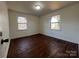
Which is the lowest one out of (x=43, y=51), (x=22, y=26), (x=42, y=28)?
(x=43, y=51)

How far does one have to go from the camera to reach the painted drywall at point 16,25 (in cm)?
466

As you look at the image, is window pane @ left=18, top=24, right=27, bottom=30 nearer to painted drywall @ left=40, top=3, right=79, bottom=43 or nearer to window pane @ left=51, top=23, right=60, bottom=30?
window pane @ left=51, top=23, right=60, bottom=30

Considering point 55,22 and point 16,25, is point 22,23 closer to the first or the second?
point 16,25

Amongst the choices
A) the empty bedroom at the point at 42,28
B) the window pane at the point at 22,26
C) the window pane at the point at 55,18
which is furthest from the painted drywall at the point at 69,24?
the window pane at the point at 22,26

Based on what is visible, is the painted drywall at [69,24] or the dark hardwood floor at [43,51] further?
the painted drywall at [69,24]

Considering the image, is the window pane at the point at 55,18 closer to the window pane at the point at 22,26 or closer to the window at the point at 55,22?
the window at the point at 55,22

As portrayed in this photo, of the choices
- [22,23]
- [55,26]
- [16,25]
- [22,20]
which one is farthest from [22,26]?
[55,26]

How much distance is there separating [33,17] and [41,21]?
0.74 m

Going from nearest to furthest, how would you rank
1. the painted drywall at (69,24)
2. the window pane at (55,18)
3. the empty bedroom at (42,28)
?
the empty bedroom at (42,28), the painted drywall at (69,24), the window pane at (55,18)

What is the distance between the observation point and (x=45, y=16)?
19.0 ft

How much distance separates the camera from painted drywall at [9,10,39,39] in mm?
4660

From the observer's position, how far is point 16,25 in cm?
498

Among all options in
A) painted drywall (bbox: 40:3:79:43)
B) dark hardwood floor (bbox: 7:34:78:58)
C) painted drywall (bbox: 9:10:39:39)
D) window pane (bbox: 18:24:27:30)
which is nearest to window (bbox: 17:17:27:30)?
window pane (bbox: 18:24:27:30)

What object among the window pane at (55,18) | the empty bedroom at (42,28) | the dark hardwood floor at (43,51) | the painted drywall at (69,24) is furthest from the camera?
the window pane at (55,18)
